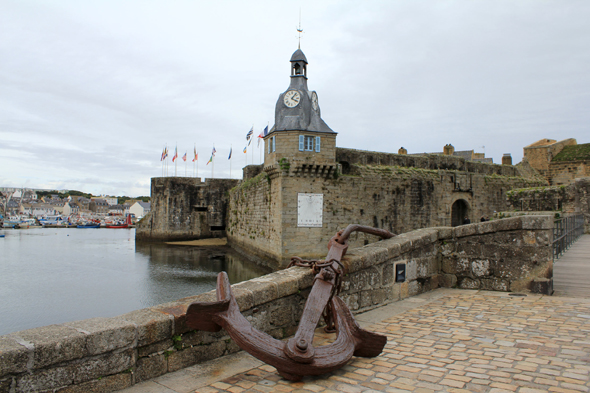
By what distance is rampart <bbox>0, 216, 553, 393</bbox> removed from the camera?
2.20 meters

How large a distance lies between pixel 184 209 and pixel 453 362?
29.0 m

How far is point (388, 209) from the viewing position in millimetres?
18969

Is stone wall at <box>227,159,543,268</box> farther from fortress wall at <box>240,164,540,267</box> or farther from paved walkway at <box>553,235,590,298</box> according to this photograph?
paved walkway at <box>553,235,590,298</box>

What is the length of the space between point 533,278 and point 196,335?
4.38 metres

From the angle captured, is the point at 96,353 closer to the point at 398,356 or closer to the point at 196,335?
the point at 196,335

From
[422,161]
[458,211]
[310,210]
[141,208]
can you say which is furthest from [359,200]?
[141,208]

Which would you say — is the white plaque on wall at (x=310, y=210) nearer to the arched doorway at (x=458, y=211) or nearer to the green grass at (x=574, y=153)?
the arched doorway at (x=458, y=211)

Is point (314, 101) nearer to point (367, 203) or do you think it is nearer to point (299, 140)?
point (299, 140)

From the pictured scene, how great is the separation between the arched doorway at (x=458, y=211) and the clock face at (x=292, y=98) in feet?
38.2

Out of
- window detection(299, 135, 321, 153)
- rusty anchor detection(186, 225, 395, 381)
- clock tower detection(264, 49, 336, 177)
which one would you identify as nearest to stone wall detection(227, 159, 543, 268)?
clock tower detection(264, 49, 336, 177)

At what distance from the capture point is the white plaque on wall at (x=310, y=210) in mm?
16125

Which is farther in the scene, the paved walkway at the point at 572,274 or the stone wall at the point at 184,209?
the stone wall at the point at 184,209

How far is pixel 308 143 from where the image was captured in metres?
16.1

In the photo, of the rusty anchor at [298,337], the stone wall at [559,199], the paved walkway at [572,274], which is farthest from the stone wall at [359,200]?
the rusty anchor at [298,337]
